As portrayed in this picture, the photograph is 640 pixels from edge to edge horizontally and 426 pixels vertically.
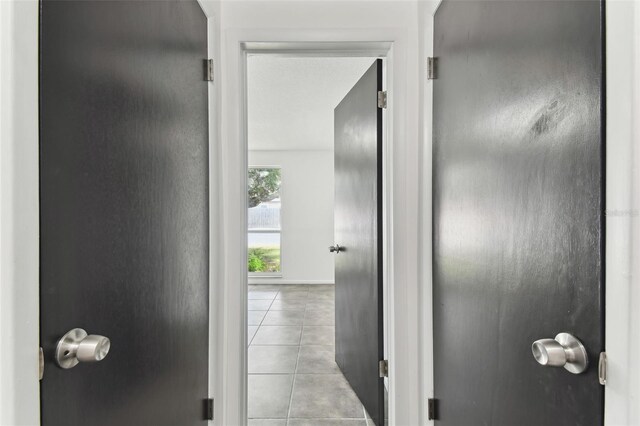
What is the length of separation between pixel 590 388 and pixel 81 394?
1021 millimetres

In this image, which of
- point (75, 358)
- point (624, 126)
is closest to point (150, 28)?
point (75, 358)

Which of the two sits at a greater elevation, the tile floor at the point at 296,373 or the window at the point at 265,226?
the window at the point at 265,226

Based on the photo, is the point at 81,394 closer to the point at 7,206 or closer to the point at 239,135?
the point at 7,206

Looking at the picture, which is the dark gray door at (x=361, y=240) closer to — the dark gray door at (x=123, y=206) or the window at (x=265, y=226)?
the dark gray door at (x=123, y=206)

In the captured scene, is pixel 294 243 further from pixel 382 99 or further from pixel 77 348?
pixel 77 348

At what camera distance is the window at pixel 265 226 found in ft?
20.6

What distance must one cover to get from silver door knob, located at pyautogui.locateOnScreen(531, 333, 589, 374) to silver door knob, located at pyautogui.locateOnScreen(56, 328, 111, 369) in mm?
898

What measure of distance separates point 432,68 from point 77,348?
1484mm

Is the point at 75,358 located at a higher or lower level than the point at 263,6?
lower

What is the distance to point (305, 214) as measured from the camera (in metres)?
6.25

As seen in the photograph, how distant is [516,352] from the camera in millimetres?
829

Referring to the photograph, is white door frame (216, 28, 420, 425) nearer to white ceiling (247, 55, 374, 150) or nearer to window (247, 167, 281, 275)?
white ceiling (247, 55, 374, 150)

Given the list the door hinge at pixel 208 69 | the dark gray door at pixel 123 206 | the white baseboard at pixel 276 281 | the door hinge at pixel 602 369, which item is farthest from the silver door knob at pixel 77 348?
the white baseboard at pixel 276 281

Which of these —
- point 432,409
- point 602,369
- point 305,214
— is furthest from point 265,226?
point 602,369
